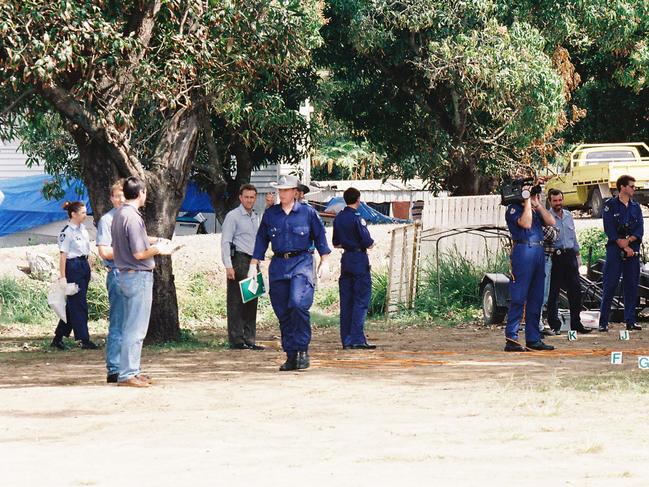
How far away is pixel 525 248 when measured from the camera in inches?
529

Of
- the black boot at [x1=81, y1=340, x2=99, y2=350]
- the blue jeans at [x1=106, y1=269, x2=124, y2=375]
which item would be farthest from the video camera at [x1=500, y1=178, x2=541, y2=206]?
the black boot at [x1=81, y1=340, x2=99, y2=350]

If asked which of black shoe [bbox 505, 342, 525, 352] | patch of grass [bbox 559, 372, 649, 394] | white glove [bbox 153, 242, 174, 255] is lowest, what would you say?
patch of grass [bbox 559, 372, 649, 394]

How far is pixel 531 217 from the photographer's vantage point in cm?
1332

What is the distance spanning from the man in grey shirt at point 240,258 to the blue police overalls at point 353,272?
996 millimetres

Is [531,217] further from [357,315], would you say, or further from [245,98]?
[245,98]

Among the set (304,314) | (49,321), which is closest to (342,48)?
(49,321)

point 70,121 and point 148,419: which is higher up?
point 70,121

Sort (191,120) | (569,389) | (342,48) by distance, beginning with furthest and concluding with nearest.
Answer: (342,48), (191,120), (569,389)

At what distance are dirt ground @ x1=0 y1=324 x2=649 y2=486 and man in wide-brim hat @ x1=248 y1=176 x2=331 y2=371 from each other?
0.42 metres

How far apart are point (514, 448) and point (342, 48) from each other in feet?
69.3

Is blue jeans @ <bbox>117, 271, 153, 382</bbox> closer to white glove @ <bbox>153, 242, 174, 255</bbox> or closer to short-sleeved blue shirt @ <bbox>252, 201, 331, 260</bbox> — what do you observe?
white glove @ <bbox>153, 242, 174, 255</bbox>

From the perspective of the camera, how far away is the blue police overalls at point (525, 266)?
13438mm

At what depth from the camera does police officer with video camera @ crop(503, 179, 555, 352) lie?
525 inches

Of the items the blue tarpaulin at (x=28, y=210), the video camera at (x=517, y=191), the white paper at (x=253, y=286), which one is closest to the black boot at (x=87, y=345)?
the white paper at (x=253, y=286)
